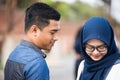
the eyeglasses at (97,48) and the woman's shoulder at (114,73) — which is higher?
the eyeglasses at (97,48)

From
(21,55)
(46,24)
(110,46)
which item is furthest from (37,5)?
(110,46)

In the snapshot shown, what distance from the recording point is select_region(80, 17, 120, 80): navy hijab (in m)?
4.27

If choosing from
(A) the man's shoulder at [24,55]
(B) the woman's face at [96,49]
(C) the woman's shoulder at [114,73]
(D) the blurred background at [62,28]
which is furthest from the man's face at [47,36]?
(D) the blurred background at [62,28]

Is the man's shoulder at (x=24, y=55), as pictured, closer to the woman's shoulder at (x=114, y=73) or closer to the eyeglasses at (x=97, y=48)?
the eyeglasses at (x=97, y=48)

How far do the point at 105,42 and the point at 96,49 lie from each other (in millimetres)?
101

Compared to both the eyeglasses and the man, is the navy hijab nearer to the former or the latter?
the eyeglasses

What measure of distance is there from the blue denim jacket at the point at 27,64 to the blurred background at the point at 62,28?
8784mm

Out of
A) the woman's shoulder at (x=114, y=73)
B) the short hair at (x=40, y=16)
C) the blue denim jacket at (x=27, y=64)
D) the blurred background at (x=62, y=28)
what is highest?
the short hair at (x=40, y=16)

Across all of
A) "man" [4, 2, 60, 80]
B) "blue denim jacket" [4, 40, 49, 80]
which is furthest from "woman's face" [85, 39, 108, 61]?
"blue denim jacket" [4, 40, 49, 80]

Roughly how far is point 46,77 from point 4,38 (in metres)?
19.7

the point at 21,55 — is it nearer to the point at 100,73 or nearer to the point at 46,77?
the point at 46,77

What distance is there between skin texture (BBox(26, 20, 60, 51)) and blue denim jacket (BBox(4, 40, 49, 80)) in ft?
0.16

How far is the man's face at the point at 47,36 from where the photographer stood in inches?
155

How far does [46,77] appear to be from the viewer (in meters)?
3.79
